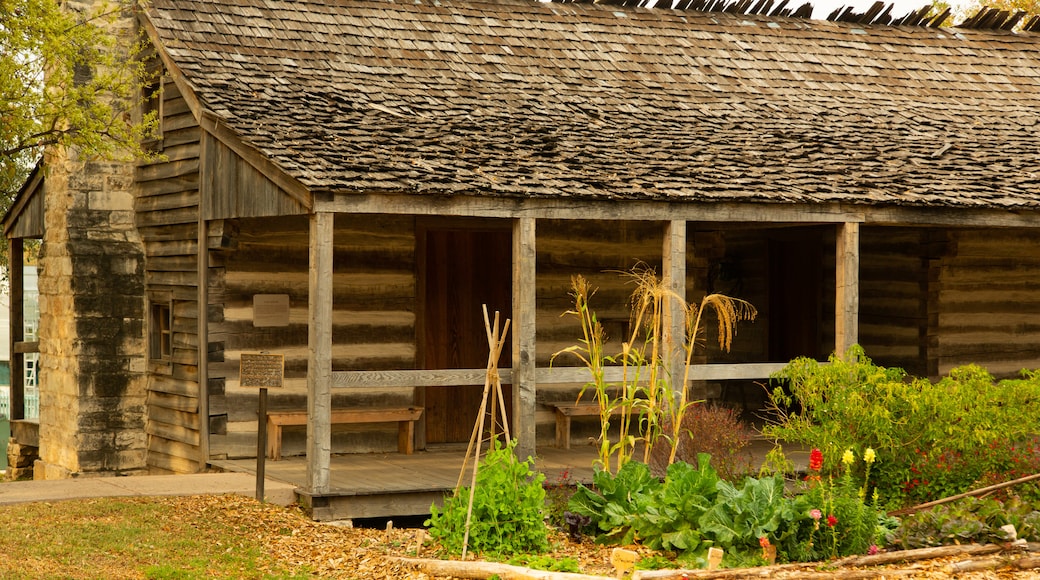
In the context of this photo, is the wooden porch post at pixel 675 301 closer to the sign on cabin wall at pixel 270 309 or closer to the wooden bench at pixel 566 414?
the wooden bench at pixel 566 414

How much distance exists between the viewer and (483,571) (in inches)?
336

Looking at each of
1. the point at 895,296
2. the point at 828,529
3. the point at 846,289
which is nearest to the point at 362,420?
the point at 846,289

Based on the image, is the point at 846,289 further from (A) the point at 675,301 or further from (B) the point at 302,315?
(B) the point at 302,315

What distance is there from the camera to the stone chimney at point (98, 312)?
14406 mm

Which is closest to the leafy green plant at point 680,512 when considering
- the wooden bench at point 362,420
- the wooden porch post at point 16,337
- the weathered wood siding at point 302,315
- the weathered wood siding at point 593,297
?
the weathered wood siding at point 593,297

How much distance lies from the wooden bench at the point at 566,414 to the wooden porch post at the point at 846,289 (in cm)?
298

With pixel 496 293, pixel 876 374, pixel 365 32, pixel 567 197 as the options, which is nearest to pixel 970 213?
pixel 876 374

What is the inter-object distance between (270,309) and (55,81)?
125 inches

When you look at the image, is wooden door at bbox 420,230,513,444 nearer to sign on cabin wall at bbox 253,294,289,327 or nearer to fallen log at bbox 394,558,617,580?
sign on cabin wall at bbox 253,294,289,327

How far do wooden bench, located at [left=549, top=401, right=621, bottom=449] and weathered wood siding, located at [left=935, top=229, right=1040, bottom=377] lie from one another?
4.21 meters

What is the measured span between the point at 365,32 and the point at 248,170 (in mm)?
3500

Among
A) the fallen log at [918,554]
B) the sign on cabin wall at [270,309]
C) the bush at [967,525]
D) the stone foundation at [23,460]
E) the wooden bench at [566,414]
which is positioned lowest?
the stone foundation at [23,460]

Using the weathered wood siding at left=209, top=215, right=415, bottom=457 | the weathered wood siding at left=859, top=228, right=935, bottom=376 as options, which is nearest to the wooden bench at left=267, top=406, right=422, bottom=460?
the weathered wood siding at left=209, top=215, right=415, bottom=457

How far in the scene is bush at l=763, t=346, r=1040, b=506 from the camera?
10039 millimetres
